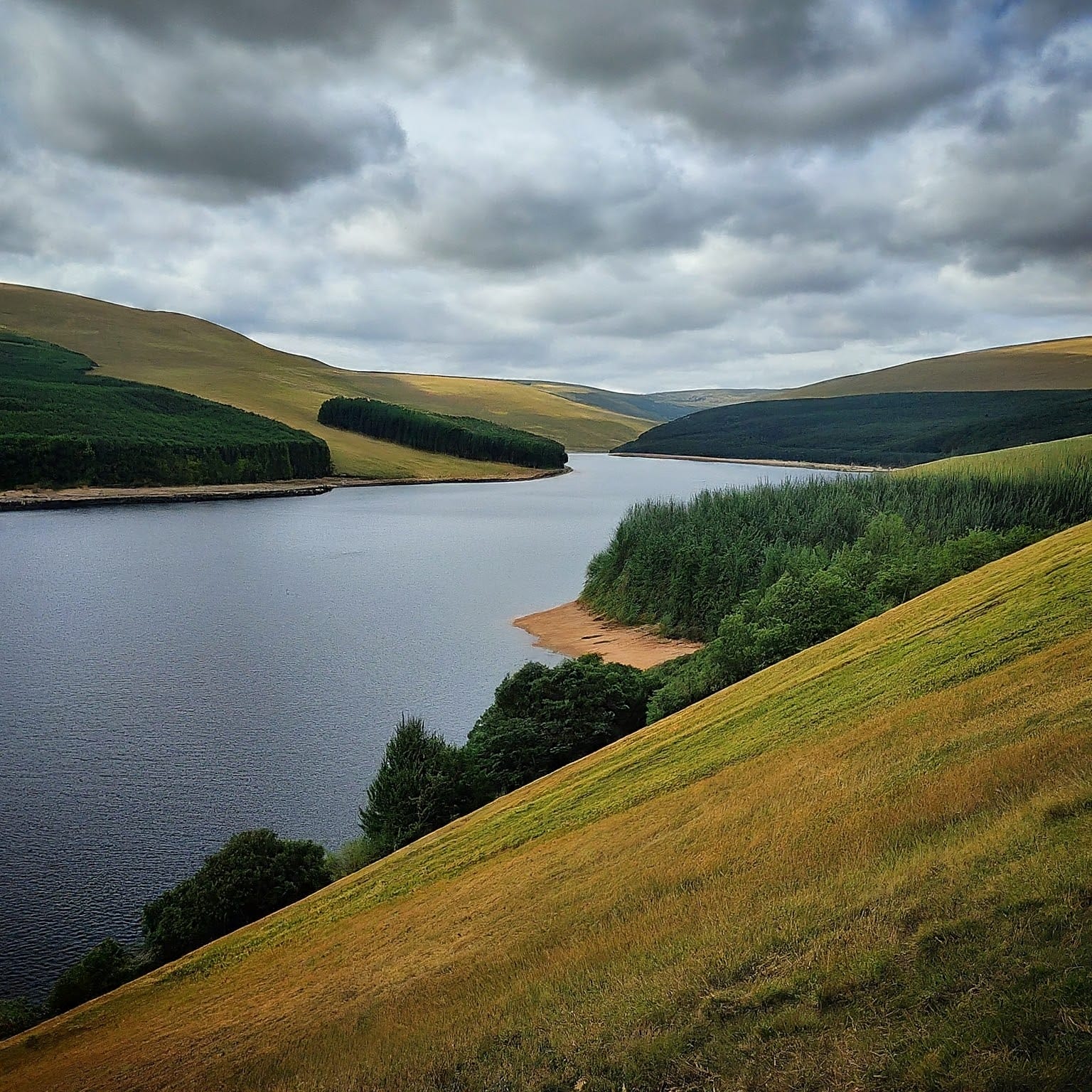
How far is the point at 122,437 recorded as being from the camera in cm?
12325

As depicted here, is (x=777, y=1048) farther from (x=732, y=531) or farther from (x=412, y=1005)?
(x=732, y=531)

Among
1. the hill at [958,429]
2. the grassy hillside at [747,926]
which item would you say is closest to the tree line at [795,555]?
the grassy hillside at [747,926]

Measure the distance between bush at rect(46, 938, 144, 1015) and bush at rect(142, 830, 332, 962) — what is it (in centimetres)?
80

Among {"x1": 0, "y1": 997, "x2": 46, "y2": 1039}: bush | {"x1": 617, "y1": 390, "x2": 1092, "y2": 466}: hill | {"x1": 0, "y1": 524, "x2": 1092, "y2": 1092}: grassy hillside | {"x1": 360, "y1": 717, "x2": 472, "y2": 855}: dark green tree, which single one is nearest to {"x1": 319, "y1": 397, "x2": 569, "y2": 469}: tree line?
{"x1": 617, "y1": 390, "x2": 1092, "y2": 466}: hill

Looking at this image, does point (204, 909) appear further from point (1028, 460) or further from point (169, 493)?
point (169, 493)

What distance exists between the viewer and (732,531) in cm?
4778

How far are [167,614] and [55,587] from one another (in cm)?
1140

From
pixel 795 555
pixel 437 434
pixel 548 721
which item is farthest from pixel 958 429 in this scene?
pixel 548 721

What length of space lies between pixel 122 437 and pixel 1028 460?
11088 centimetres

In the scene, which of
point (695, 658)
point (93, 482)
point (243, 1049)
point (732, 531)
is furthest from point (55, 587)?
point (93, 482)

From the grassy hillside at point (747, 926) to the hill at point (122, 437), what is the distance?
111000mm

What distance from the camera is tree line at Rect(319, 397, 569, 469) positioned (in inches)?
6929

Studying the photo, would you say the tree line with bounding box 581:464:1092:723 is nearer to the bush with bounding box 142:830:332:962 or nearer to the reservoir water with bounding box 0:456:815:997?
the reservoir water with bounding box 0:456:815:997

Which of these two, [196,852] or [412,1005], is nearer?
[412,1005]
